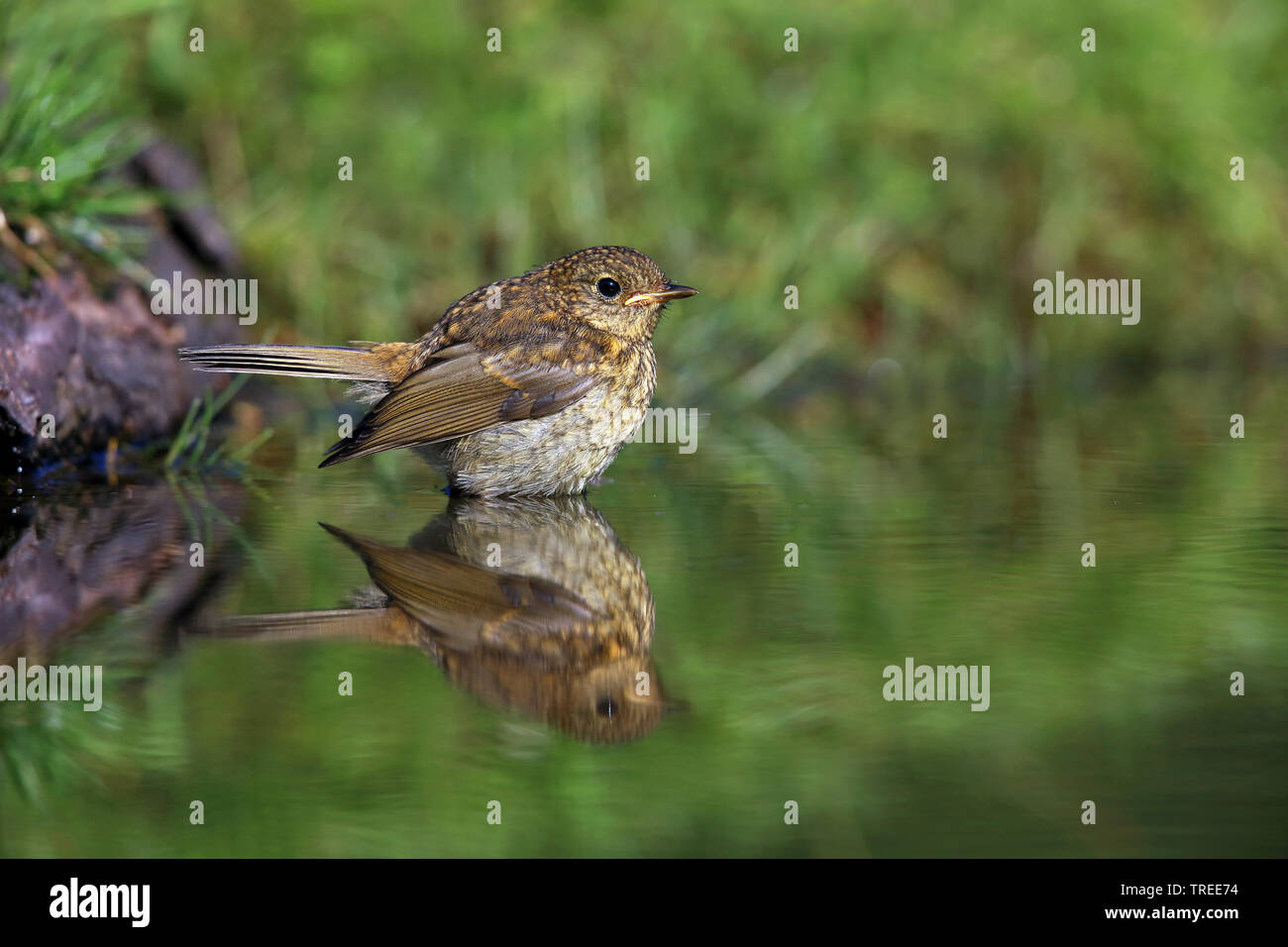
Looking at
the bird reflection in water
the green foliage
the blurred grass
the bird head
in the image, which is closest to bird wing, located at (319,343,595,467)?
the bird head

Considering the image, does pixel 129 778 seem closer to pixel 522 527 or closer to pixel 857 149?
pixel 522 527

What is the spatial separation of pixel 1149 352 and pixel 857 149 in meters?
2.71

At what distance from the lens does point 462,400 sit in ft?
19.8

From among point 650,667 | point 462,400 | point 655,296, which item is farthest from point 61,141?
point 650,667

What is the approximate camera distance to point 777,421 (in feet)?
28.0

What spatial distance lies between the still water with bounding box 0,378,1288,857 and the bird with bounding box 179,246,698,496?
22cm

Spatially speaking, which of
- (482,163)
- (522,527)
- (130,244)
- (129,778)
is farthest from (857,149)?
(129,778)

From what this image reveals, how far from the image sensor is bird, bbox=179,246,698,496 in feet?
19.6

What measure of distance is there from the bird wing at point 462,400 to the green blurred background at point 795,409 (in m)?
0.31

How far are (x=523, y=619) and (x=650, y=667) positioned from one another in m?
0.48

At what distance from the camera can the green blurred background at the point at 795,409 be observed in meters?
2.90

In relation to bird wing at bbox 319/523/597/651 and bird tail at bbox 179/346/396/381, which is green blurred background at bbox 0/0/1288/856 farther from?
bird tail at bbox 179/346/396/381

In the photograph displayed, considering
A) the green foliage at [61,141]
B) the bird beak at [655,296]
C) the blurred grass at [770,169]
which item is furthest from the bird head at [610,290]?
the blurred grass at [770,169]

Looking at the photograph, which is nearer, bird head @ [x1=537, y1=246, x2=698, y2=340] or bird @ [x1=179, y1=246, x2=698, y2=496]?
bird @ [x1=179, y1=246, x2=698, y2=496]
